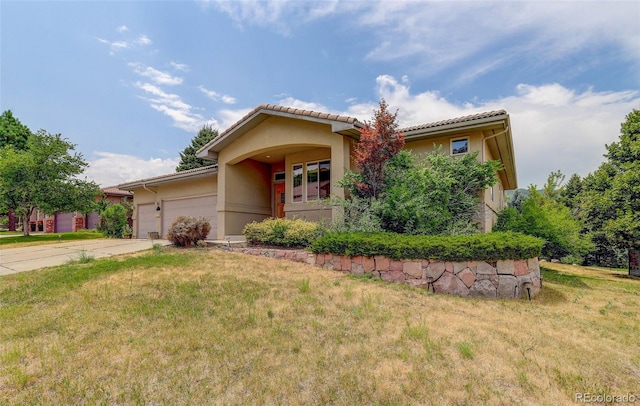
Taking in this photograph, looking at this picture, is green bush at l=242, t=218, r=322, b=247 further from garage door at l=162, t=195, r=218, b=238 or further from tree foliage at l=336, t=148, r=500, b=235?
garage door at l=162, t=195, r=218, b=238

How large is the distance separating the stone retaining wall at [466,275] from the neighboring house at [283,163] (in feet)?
11.5

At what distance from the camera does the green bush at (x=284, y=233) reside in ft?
35.0

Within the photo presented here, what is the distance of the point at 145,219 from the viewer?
19.5 metres

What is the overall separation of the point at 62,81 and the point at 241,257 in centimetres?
1024

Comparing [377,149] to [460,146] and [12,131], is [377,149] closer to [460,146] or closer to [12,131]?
[460,146]

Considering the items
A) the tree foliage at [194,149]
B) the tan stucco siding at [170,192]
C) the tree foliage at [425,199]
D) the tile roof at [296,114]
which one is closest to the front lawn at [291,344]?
the tree foliage at [425,199]

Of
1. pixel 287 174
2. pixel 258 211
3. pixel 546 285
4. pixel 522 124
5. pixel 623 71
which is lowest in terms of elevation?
pixel 546 285

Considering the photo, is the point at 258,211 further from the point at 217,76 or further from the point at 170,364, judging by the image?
the point at 170,364

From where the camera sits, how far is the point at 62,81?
40.3 ft

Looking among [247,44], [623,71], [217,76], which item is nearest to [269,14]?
[247,44]

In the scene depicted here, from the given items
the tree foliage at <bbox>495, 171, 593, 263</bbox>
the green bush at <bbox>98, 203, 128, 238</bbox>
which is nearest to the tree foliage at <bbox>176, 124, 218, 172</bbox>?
the green bush at <bbox>98, 203, 128, 238</bbox>

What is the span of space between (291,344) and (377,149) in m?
6.98

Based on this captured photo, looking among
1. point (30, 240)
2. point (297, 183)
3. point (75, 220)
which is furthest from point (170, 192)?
→ point (75, 220)

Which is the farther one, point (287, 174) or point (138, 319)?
point (287, 174)
